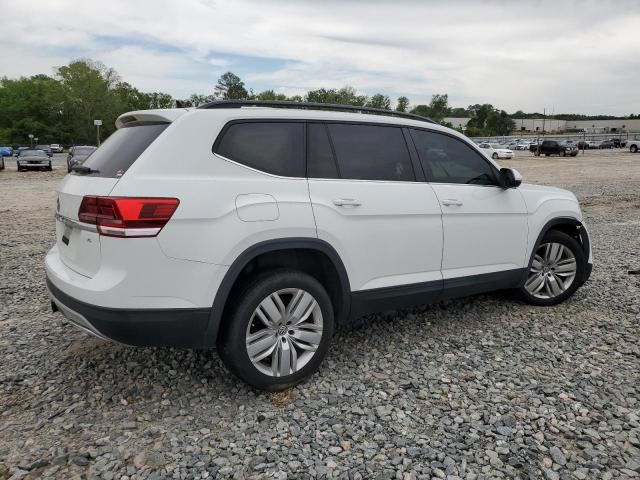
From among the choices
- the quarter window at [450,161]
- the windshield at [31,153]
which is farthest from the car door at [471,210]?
the windshield at [31,153]

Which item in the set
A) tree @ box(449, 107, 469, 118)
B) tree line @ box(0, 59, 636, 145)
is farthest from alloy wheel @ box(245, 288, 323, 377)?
tree @ box(449, 107, 469, 118)

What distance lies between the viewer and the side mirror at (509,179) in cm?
421

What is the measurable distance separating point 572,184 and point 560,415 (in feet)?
61.6

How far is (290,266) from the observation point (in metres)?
3.24

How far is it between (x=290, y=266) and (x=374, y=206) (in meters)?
0.72

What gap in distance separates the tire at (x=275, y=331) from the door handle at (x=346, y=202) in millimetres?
529

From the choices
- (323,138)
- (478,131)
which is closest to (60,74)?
(478,131)

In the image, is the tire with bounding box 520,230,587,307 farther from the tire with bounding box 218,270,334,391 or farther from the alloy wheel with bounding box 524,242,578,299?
the tire with bounding box 218,270,334,391

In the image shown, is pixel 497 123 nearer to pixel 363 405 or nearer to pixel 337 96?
pixel 337 96

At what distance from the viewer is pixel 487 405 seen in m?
3.05

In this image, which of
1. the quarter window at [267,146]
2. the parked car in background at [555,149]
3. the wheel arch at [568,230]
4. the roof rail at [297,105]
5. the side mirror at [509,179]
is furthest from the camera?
the parked car in background at [555,149]

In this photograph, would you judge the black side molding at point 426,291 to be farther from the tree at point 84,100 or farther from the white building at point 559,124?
the white building at point 559,124

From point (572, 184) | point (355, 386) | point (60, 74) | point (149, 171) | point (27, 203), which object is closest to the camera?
point (149, 171)

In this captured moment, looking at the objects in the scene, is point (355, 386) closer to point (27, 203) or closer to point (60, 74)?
point (27, 203)
